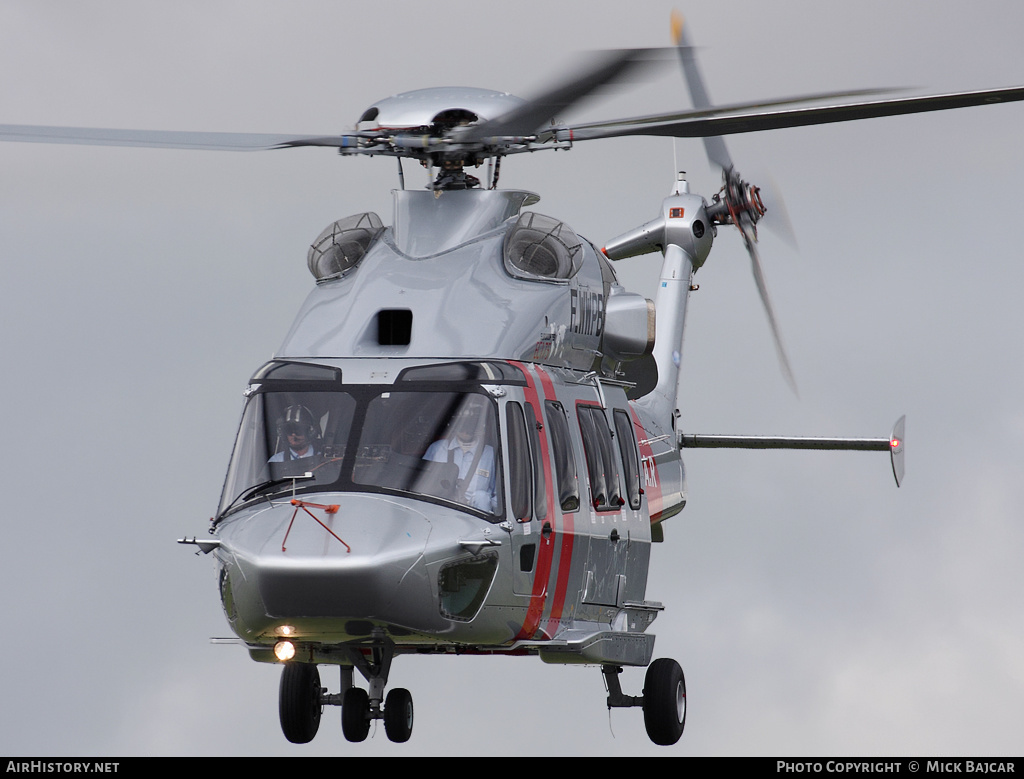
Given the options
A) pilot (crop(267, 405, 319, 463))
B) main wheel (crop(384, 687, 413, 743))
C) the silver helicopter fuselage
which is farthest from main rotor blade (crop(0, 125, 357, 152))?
main wheel (crop(384, 687, 413, 743))

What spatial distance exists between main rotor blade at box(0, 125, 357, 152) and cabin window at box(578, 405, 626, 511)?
3459 mm

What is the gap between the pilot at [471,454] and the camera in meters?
12.6

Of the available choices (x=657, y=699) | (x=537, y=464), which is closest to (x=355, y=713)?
(x=657, y=699)

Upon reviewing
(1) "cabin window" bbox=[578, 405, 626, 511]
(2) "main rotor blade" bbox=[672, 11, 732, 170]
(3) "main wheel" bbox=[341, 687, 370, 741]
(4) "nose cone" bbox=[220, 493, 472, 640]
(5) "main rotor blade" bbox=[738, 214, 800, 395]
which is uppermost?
(2) "main rotor blade" bbox=[672, 11, 732, 170]

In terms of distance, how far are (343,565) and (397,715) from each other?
9.21 ft

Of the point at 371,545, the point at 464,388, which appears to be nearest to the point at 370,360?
the point at 464,388

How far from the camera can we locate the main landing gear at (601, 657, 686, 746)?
48.3 feet

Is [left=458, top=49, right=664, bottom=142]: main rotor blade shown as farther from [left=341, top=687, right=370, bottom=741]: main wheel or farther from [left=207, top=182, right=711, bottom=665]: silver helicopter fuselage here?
[left=341, top=687, right=370, bottom=741]: main wheel

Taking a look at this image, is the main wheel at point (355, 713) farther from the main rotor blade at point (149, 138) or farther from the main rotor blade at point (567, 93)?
the main rotor blade at point (567, 93)

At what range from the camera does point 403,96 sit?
46.1 ft

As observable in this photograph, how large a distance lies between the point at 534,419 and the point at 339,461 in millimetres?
1637

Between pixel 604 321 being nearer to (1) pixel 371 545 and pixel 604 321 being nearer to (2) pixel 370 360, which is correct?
(2) pixel 370 360

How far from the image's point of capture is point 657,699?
14.7 meters

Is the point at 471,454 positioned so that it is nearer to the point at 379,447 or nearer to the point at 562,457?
the point at 379,447
